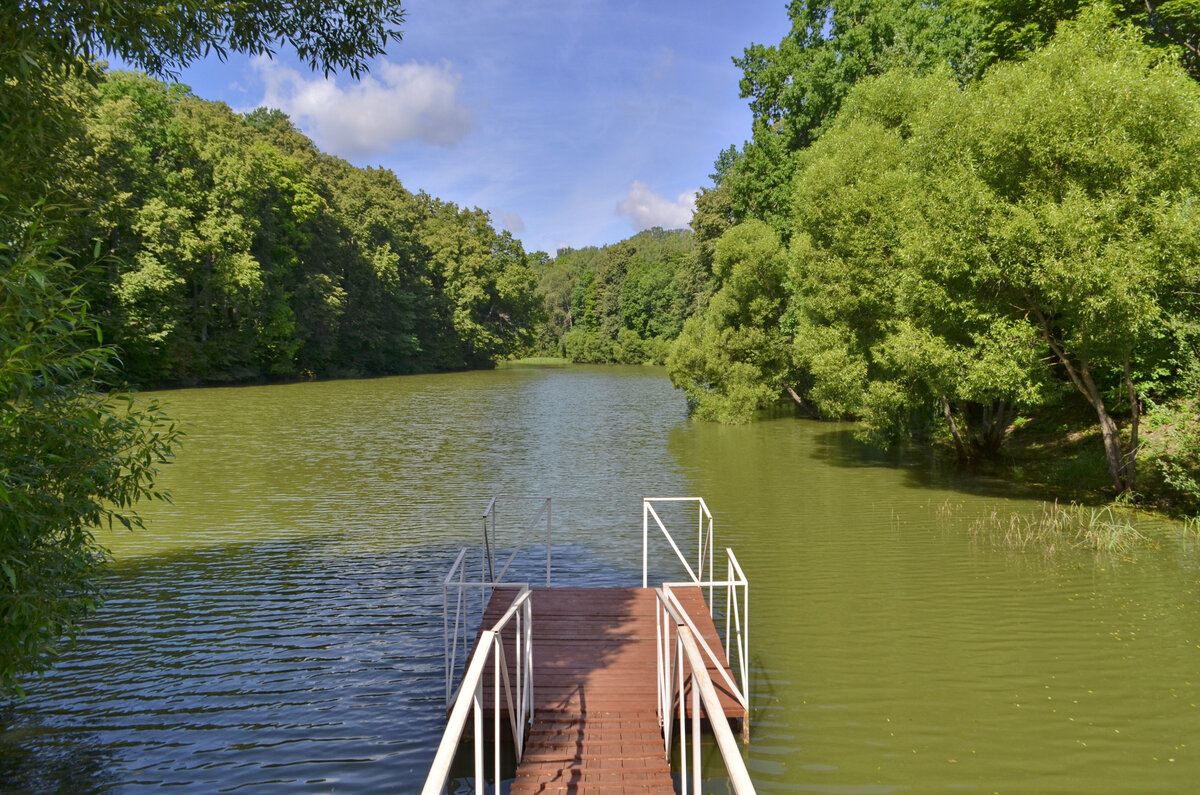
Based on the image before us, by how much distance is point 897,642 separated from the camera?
34.0 ft

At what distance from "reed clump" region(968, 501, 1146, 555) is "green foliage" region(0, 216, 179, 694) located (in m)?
14.6

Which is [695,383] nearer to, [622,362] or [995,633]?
[995,633]

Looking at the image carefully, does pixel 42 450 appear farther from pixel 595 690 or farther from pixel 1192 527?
pixel 1192 527

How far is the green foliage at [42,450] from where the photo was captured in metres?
5.46

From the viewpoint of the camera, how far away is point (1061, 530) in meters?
15.9

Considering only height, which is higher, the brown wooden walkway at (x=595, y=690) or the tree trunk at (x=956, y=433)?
the tree trunk at (x=956, y=433)

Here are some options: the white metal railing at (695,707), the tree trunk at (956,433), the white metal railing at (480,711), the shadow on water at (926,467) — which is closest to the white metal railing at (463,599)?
the white metal railing at (480,711)

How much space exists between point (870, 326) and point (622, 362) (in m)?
89.9

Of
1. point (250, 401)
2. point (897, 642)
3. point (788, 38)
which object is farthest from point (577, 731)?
point (250, 401)

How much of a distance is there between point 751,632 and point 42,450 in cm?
845

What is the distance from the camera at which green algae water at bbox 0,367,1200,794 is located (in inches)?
293

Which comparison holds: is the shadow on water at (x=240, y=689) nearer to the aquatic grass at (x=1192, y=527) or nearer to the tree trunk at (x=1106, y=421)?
A: the tree trunk at (x=1106, y=421)

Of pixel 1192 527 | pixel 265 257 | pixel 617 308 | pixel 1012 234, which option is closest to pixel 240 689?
pixel 1012 234

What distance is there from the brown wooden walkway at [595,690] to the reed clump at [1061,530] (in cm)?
800
